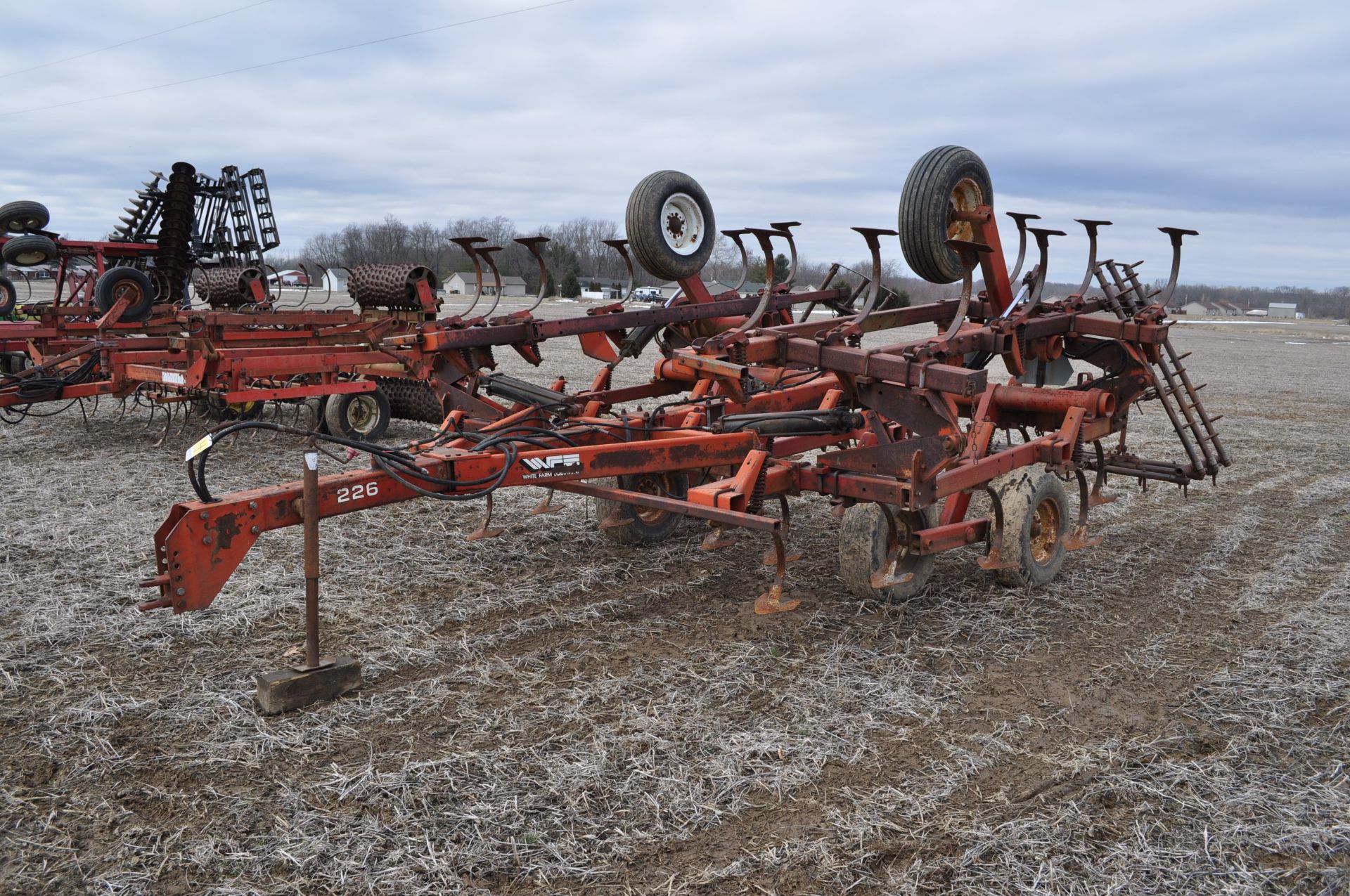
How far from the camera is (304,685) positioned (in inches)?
159

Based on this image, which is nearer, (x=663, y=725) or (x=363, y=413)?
(x=663, y=725)

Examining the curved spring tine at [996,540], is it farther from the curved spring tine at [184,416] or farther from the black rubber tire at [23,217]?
the black rubber tire at [23,217]

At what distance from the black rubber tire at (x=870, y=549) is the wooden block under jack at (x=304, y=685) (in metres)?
2.66

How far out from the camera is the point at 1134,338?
702 centimetres

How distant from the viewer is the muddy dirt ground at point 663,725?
309 centimetres

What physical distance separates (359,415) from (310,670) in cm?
704

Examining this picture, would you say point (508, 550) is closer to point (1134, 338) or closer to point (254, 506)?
point (254, 506)

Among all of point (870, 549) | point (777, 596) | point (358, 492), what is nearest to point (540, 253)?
point (870, 549)

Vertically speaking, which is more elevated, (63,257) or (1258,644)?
(63,257)

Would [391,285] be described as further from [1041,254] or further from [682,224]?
[1041,254]

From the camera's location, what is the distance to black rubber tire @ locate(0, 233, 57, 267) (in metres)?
11.8

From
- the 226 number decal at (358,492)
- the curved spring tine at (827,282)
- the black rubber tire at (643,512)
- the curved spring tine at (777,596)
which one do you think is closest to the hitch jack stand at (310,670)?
the 226 number decal at (358,492)

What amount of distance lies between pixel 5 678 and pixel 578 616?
2.56m

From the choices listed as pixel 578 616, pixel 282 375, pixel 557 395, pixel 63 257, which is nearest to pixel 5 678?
pixel 578 616
